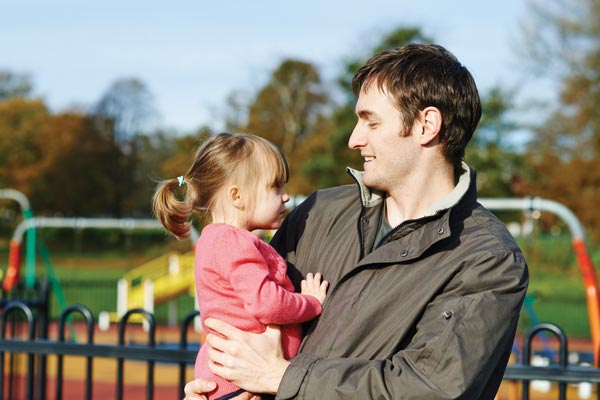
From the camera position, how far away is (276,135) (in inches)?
1335

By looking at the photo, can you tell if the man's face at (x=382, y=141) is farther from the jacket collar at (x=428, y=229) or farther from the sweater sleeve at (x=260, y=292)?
the sweater sleeve at (x=260, y=292)

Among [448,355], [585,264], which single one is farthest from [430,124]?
[585,264]

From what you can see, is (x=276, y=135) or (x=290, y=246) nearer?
(x=290, y=246)

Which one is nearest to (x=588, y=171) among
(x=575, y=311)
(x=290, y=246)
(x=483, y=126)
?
(x=483, y=126)

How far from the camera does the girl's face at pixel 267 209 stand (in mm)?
2600

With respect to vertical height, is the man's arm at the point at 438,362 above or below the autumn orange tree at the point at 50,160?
above

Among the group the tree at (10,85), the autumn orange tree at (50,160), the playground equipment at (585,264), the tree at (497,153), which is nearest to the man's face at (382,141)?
the playground equipment at (585,264)

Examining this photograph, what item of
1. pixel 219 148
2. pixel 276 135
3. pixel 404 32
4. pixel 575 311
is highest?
pixel 404 32

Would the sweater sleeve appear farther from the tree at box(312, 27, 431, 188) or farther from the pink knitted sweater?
the tree at box(312, 27, 431, 188)

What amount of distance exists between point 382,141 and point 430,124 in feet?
0.44

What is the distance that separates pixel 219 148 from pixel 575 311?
21.5 metres

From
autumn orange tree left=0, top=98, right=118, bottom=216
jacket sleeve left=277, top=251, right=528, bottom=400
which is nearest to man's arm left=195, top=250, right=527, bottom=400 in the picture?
jacket sleeve left=277, top=251, right=528, bottom=400

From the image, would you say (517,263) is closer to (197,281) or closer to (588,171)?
(197,281)

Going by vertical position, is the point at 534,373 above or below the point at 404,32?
below
